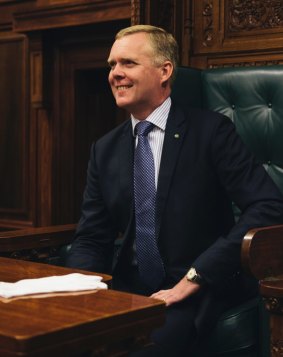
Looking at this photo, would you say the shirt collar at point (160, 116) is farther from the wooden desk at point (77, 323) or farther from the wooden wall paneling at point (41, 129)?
the wooden wall paneling at point (41, 129)

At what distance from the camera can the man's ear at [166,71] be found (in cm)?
243

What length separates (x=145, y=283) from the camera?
2357mm

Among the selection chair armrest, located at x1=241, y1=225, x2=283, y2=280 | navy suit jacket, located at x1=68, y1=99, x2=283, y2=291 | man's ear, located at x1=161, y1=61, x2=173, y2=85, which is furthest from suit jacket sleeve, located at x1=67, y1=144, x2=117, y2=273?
chair armrest, located at x1=241, y1=225, x2=283, y2=280

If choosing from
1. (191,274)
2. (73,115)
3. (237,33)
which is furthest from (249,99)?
(73,115)

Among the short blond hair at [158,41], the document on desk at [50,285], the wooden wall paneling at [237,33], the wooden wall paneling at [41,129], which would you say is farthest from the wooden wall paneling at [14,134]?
the document on desk at [50,285]

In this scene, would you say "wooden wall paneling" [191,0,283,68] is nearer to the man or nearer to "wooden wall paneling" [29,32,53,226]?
the man

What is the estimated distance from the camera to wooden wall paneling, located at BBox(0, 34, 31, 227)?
404 cm

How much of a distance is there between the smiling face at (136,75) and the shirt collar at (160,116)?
2 centimetres

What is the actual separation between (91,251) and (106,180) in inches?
9.5

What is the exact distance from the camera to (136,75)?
2.37 meters

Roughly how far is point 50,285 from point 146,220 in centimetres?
71

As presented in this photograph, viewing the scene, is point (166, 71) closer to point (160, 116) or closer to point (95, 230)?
point (160, 116)

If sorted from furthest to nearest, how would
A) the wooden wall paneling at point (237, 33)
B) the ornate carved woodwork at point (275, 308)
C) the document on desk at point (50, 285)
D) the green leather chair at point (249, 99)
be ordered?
the wooden wall paneling at point (237, 33) < the green leather chair at point (249, 99) < the ornate carved woodwork at point (275, 308) < the document on desk at point (50, 285)

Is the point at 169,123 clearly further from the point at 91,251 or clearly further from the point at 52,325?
the point at 52,325
